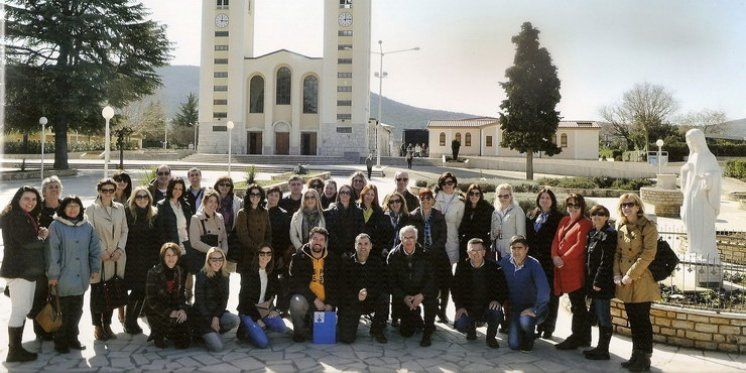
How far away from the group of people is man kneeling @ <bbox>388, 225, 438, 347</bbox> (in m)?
0.01

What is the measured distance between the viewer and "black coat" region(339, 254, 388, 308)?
5.45m

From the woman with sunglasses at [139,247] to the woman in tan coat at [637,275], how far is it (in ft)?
15.8

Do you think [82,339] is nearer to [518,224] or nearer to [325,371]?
[325,371]

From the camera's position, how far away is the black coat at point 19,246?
4.49m

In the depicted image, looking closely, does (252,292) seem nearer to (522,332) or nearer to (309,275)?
(309,275)

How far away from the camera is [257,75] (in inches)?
1902

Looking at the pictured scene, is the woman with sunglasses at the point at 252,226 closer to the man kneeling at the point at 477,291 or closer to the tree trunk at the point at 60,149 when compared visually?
the man kneeling at the point at 477,291

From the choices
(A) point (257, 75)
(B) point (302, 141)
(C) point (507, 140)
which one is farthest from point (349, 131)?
(C) point (507, 140)

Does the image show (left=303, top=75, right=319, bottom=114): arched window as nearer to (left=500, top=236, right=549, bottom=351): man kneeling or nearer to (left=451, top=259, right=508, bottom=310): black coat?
(left=451, top=259, right=508, bottom=310): black coat

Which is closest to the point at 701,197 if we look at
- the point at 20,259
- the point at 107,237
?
the point at 107,237

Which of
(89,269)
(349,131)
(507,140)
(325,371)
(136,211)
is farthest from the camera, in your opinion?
(349,131)

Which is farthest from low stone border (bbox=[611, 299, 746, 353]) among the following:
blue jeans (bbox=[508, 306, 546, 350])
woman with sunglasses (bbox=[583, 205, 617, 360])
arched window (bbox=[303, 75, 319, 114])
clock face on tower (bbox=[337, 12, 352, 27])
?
arched window (bbox=[303, 75, 319, 114])

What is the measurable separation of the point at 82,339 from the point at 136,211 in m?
1.38

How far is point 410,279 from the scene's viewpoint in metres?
5.50
